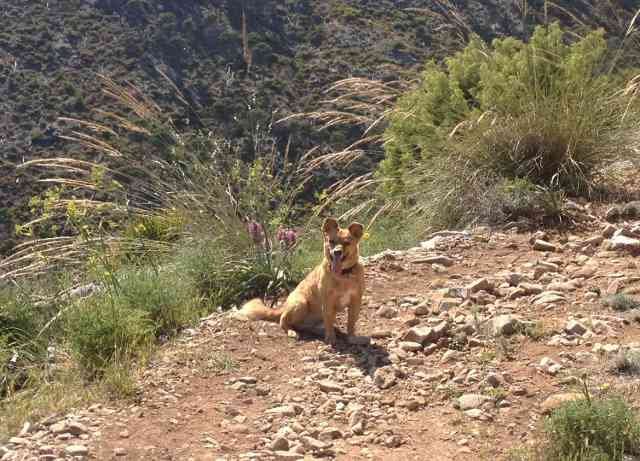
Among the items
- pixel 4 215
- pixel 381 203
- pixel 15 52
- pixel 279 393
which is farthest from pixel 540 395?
pixel 15 52

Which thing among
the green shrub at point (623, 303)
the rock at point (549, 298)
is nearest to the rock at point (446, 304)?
the rock at point (549, 298)

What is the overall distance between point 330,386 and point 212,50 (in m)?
17.0

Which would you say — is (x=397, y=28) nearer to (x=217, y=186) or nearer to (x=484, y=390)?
(x=217, y=186)

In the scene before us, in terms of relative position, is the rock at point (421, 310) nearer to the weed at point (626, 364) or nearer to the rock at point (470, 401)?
the rock at point (470, 401)

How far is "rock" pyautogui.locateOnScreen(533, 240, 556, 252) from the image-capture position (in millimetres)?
6371

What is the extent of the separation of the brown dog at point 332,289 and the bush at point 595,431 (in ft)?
5.84

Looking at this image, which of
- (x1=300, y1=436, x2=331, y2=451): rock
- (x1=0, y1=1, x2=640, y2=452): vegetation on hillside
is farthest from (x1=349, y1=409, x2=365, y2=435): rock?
(x1=0, y1=1, x2=640, y2=452): vegetation on hillside

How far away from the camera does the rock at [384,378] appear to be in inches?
168

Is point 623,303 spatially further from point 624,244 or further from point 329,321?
point 329,321

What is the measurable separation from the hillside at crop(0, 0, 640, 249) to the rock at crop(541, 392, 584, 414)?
10.9 meters

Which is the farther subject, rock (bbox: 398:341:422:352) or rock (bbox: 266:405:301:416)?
rock (bbox: 398:341:422:352)

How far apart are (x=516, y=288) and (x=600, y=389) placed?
176 centimetres

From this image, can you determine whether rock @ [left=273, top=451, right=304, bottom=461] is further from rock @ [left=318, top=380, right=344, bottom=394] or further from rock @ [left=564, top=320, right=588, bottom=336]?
rock @ [left=564, top=320, right=588, bottom=336]

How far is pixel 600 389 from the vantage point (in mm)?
3688
